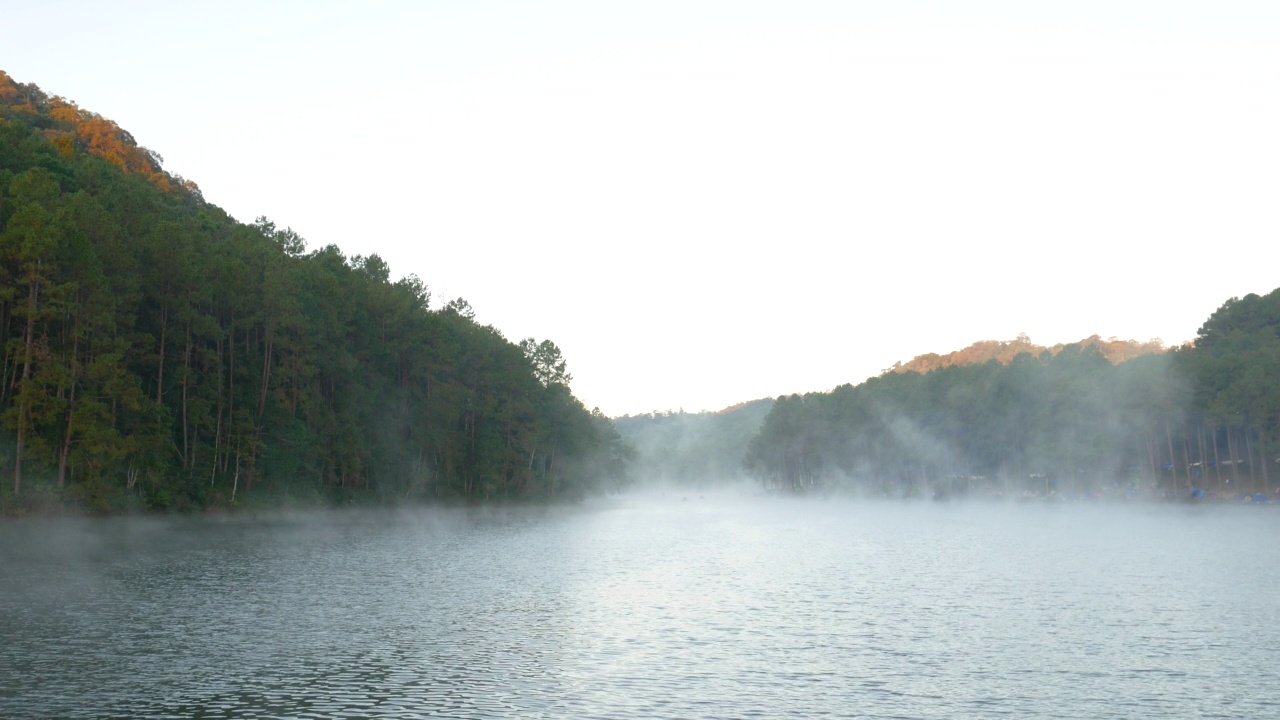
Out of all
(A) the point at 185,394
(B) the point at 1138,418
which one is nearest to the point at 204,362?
(A) the point at 185,394

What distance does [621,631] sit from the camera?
27.9 metres

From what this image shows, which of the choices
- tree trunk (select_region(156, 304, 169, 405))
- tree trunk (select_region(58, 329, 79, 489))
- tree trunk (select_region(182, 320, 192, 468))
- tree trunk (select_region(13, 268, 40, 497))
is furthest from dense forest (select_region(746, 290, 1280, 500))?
tree trunk (select_region(13, 268, 40, 497))

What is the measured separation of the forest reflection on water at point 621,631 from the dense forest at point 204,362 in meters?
10.5

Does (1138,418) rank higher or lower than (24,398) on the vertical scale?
higher

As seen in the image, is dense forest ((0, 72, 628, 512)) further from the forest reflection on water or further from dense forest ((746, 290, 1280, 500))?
dense forest ((746, 290, 1280, 500))

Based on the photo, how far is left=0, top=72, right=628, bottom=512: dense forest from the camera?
6069 cm

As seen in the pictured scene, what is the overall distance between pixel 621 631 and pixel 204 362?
59500mm

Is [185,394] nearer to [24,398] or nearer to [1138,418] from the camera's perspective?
[24,398]

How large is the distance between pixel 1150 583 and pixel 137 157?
435 ft

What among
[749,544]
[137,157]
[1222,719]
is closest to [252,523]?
[749,544]

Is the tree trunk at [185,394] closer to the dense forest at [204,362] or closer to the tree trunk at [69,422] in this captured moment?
the dense forest at [204,362]

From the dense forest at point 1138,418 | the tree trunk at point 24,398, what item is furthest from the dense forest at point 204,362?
the dense forest at point 1138,418

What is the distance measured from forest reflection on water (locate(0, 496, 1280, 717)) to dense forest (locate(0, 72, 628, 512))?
412 inches

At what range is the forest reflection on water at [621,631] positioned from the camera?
765 inches
